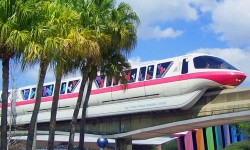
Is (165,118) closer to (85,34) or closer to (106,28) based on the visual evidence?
(106,28)

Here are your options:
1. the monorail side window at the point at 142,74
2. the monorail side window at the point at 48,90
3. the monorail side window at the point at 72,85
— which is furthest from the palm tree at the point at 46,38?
the monorail side window at the point at 48,90

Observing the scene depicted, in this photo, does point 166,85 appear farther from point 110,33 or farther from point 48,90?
point 48,90

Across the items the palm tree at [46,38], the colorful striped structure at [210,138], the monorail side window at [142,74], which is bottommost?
the colorful striped structure at [210,138]

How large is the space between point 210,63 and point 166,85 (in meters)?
3.91

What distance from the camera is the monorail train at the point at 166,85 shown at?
1304 inches

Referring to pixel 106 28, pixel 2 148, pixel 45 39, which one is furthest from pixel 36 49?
pixel 106 28

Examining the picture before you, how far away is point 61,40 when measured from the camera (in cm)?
1438

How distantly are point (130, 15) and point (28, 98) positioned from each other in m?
27.5

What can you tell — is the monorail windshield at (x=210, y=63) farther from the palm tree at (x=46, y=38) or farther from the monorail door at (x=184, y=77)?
the palm tree at (x=46, y=38)

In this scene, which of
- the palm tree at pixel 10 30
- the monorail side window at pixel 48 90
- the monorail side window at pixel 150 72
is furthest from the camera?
the monorail side window at pixel 48 90

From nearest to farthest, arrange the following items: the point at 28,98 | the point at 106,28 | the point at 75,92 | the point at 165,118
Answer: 1. the point at 106,28
2. the point at 165,118
3. the point at 75,92
4. the point at 28,98

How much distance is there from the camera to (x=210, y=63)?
3350 centimetres

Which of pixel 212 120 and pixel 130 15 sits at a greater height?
pixel 130 15

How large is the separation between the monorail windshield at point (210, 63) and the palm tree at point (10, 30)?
20943 millimetres
